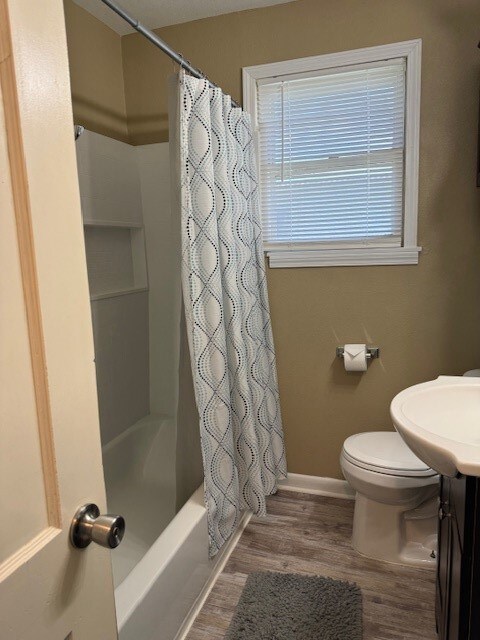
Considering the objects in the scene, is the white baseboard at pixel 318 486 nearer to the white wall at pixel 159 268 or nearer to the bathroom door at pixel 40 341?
the white wall at pixel 159 268

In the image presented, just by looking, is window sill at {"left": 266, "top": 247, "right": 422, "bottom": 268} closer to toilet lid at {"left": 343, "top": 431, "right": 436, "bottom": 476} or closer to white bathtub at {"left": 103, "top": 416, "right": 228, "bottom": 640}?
toilet lid at {"left": 343, "top": 431, "right": 436, "bottom": 476}

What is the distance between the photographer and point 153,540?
6.87 ft

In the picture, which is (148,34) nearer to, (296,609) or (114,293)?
(114,293)

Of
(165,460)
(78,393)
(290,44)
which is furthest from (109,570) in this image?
(290,44)

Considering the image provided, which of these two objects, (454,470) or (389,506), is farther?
(389,506)

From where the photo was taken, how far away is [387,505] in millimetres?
2039

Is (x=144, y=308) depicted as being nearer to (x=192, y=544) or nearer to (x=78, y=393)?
(x=192, y=544)

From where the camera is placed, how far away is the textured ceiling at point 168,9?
2.22m

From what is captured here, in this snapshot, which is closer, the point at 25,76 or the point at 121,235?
the point at 25,76

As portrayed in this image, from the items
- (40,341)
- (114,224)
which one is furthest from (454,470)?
(114,224)

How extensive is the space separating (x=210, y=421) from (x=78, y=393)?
1188mm

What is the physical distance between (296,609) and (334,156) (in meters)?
2.00

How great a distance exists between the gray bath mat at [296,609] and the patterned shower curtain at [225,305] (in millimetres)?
247

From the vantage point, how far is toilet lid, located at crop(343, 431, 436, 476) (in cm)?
193
